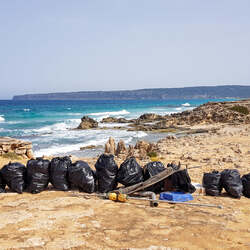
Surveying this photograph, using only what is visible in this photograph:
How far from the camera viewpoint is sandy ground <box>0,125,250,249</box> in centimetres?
416

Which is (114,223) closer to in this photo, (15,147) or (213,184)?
(213,184)

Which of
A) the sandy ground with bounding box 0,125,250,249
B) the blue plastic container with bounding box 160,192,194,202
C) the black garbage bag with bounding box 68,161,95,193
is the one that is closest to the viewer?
the sandy ground with bounding box 0,125,250,249

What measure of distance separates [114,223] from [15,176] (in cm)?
293

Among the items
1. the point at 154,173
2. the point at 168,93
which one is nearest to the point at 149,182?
the point at 154,173

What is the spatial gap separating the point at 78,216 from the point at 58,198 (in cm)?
110

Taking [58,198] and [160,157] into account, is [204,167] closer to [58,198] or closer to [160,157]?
[160,157]

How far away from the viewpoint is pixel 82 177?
21.3ft

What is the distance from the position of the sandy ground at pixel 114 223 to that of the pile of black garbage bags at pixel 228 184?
0.54ft

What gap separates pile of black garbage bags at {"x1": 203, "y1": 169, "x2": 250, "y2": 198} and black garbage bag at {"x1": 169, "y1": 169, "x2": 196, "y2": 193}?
47cm

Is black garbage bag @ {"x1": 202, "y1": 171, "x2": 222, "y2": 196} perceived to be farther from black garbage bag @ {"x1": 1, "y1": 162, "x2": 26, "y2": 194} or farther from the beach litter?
black garbage bag @ {"x1": 1, "y1": 162, "x2": 26, "y2": 194}

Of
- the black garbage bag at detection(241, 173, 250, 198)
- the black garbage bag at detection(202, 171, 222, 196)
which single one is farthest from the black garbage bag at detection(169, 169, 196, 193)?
the black garbage bag at detection(241, 173, 250, 198)

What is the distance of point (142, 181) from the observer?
6652mm

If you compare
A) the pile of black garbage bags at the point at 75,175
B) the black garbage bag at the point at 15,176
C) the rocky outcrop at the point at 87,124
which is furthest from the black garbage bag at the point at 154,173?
the rocky outcrop at the point at 87,124

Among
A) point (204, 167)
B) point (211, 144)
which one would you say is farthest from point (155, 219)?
point (211, 144)
